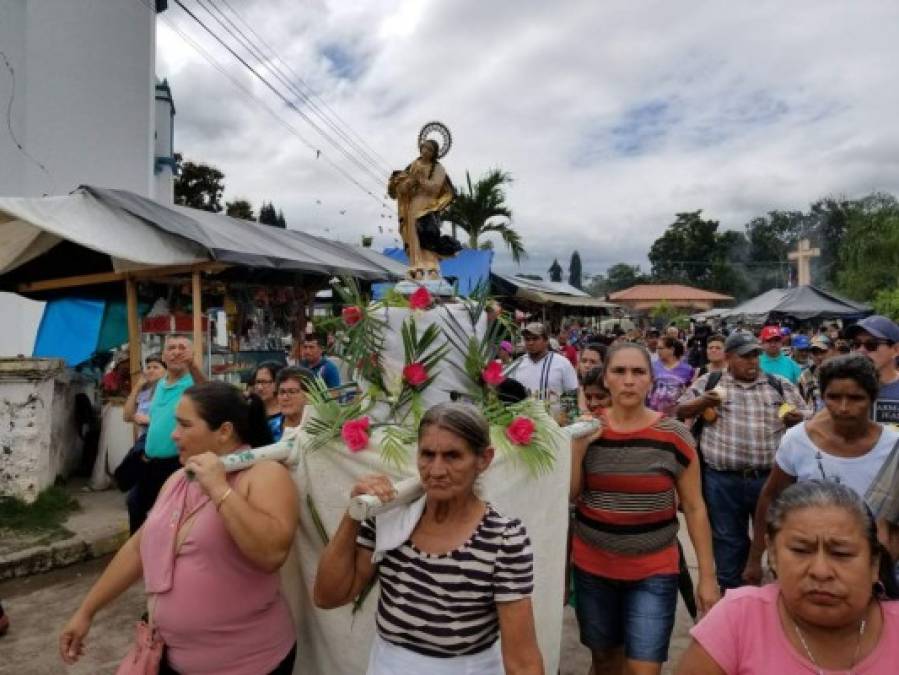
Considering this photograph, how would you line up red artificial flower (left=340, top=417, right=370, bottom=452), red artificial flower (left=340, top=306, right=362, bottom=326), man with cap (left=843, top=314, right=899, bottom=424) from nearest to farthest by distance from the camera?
red artificial flower (left=340, top=417, right=370, bottom=452), red artificial flower (left=340, top=306, right=362, bottom=326), man with cap (left=843, top=314, right=899, bottom=424)

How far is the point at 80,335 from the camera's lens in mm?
8055

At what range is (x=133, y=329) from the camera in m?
6.96

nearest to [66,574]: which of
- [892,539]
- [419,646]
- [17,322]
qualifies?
[419,646]

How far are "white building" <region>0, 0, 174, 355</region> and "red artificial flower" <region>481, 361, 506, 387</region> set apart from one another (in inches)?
461

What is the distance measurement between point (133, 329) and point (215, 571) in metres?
5.54

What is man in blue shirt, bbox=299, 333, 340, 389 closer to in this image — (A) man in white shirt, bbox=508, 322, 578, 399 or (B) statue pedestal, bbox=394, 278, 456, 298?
(B) statue pedestal, bbox=394, 278, 456, 298

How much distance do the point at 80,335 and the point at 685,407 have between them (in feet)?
23.1

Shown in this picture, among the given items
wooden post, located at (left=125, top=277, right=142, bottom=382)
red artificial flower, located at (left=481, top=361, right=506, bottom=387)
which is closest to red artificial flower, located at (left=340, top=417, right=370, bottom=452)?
red artificial flower, located at (left=481, top=361, right=506, bottom=387)

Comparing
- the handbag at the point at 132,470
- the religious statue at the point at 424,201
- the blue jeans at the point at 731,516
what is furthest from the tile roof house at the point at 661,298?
the handbag at the point at 132,470

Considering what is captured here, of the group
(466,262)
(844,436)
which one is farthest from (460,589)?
(466,262)

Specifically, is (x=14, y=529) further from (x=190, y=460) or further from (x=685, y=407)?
(x=685, y=407)

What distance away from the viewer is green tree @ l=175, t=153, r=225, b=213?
29.9 m

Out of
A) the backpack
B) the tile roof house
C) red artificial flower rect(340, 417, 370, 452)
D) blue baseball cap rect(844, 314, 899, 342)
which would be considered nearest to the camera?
red artificial flower rect(340, 417, 370, 452)

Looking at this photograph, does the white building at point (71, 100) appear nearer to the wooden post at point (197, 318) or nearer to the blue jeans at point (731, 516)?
the wooden post at point (197, 318)
